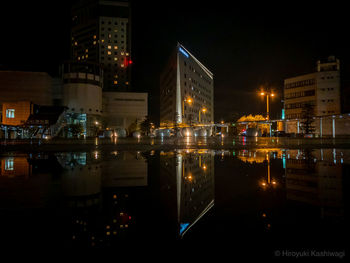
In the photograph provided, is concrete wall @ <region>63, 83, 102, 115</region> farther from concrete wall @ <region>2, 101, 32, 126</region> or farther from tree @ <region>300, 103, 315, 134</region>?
tree @ <region>300, 103, 315, 134</region>

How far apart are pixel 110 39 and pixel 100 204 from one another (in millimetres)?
127019

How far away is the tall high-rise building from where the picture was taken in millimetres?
115125

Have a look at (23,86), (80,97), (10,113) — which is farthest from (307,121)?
(23,86)

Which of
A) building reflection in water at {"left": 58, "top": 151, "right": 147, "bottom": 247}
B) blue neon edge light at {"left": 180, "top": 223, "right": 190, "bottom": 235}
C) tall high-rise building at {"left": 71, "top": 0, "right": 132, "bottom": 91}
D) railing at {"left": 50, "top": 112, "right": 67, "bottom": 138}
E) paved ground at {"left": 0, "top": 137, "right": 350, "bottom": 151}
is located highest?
tall high-rise building at {"left": 71, "top": 0, "right": 132, "bottom": 91}

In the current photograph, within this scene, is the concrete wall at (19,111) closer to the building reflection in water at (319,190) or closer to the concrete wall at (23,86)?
the concrete wall at (23,86)

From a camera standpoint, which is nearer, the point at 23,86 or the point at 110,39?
the point at 23,86

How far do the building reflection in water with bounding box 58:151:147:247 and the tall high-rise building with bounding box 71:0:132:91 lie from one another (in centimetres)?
11620

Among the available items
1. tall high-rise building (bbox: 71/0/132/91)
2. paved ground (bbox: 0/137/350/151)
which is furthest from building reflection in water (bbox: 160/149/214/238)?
tall high-rise building (bbox: 71/0/132/91)

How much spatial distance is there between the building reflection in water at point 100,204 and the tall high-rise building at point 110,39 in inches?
4575

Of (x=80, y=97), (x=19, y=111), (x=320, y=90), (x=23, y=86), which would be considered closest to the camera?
(x=19, y=111)

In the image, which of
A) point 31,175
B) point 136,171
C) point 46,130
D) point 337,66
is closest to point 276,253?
point 136,171

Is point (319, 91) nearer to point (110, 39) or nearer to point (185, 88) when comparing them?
point (185, 88)

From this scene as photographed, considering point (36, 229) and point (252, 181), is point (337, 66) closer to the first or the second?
point (252, 181)

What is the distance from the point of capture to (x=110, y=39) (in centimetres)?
11650
